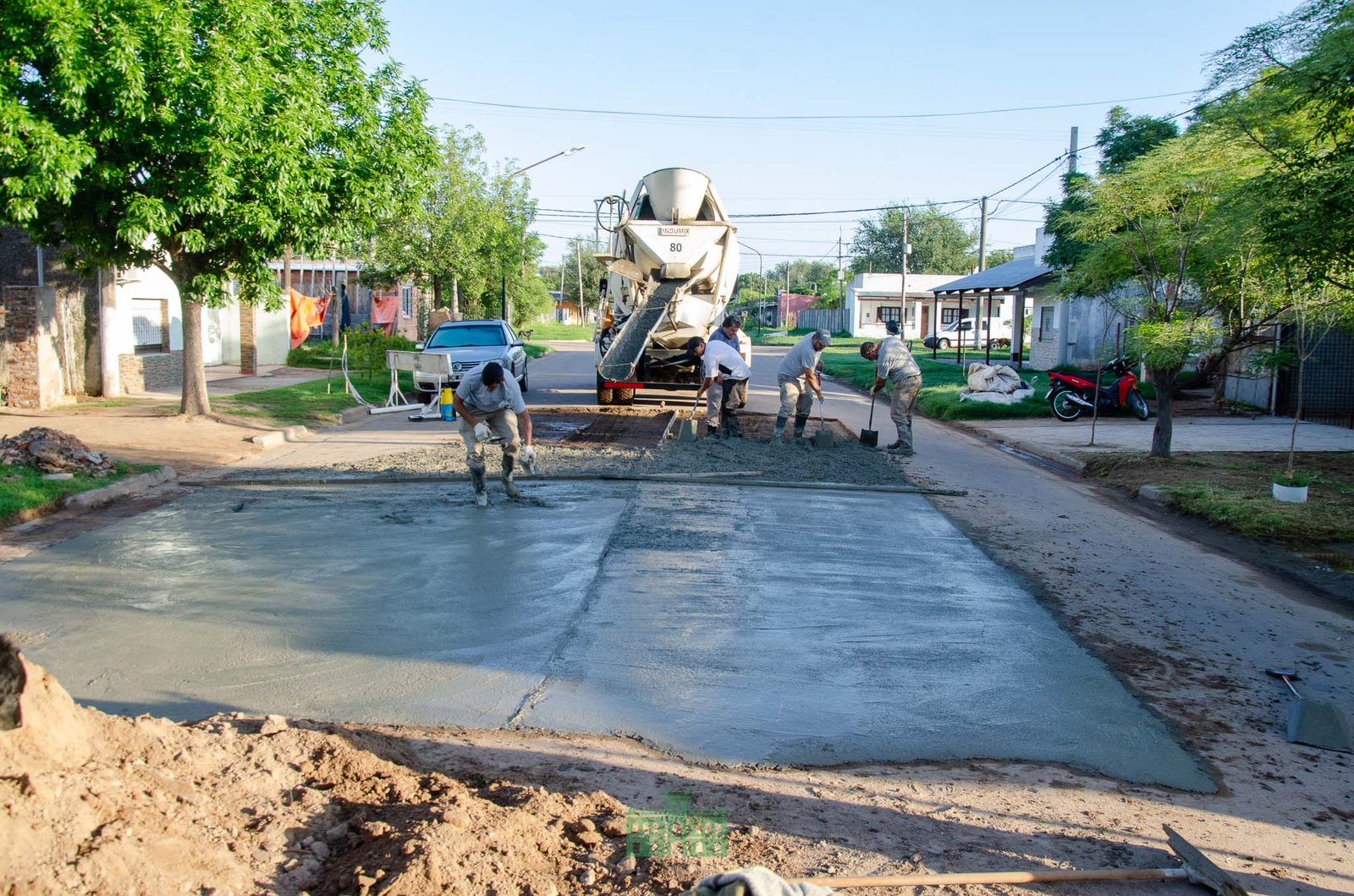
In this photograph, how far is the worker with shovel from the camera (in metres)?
14.9

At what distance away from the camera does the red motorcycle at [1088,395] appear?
21406mm

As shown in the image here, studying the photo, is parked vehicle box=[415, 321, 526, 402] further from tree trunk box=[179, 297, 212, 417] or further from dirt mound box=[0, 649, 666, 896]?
dirt mound box=[0, 649, 666, 896]

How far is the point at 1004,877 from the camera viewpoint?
367 cm

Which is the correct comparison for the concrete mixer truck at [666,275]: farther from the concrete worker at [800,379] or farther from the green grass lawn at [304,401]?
the green grass lawn at [304,401]

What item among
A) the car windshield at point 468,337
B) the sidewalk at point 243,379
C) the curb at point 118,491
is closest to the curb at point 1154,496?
the curb at point 118,491

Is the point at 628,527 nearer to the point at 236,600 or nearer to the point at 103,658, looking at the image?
the point at 236,600

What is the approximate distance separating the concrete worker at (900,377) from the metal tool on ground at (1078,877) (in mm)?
11127

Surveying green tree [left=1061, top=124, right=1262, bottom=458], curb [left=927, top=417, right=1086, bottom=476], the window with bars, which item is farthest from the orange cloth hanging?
green tree [left=1061, top=124, right=1262, bottom=458]

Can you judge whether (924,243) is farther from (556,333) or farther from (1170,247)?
(1170,247)

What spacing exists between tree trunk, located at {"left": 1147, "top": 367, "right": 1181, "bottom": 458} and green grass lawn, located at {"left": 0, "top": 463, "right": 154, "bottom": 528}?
43.1ft

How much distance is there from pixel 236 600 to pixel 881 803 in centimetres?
475

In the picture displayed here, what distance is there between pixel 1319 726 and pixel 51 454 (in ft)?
39.0

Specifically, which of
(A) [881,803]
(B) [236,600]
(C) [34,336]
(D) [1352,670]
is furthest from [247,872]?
(C) [34,336]

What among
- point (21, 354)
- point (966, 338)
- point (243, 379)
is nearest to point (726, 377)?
point (21, 354)
